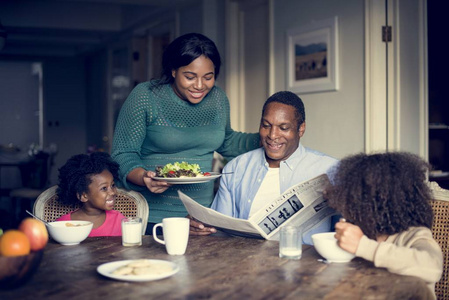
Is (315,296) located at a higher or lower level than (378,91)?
lower

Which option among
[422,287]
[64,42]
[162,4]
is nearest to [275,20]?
[162,4]

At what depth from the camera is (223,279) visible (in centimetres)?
125

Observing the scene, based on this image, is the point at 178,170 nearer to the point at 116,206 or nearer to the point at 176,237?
the point at 116,206

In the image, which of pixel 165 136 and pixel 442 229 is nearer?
pixel 442 229

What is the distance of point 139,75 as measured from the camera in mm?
6938

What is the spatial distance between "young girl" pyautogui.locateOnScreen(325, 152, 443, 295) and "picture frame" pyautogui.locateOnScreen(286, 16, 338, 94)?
7.68 feet

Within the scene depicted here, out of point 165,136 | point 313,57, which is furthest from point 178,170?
point 313,57

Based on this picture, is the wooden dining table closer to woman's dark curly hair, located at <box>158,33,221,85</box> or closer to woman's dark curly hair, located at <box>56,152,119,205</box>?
woman's dark curly hair, located at <box>56,152,119,205</box>

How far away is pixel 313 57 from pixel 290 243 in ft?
8.65

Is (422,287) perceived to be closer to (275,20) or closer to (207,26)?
(275,20)

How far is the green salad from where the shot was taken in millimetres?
1946

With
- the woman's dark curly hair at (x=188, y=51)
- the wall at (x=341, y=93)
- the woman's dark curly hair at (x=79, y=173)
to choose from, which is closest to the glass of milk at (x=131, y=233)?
the woman's dark curly hair at (x=79, y=173)

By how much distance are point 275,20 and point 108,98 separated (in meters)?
4.70

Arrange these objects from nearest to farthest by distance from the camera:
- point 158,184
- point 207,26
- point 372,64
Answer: point 158,184 → point 372,64 → point 207,26
